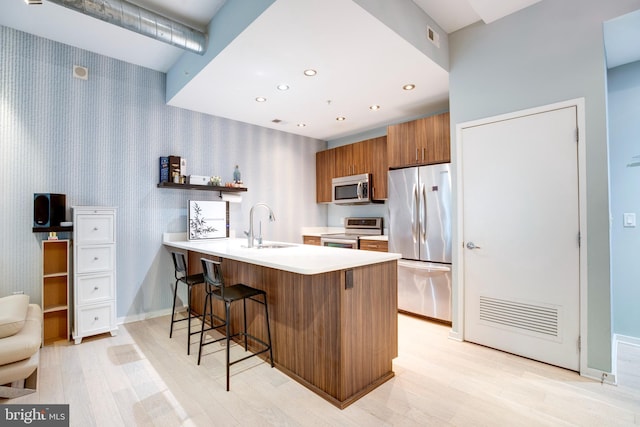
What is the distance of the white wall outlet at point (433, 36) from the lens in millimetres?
2687

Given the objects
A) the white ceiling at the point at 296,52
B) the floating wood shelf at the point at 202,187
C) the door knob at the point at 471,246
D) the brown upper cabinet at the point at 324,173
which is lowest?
the door knob at the point at 471,246

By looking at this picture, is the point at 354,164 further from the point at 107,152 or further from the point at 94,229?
the point at 94,229

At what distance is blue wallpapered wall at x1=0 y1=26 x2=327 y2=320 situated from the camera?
279 cm

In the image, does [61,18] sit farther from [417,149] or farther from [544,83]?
[544,83]

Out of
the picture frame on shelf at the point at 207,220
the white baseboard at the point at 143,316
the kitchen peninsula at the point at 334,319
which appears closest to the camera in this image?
the kitchen peninsula at the point at 334,319

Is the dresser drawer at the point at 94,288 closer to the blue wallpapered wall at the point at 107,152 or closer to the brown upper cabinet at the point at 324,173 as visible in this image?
the blue wallpapered wall at the point at 107,152

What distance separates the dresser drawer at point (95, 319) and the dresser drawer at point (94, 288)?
7cm

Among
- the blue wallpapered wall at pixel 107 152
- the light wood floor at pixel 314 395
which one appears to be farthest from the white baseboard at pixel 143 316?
the light wood floor at pixel 314 395

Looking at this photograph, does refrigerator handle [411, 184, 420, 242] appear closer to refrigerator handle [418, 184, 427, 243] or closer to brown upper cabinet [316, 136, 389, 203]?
refrigerator handle [418, 184, 427, 243]

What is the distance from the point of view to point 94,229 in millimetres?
2947

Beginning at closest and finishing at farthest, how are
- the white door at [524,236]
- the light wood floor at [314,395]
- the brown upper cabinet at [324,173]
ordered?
the light wood floor at [314,395], the white door at [524,236], the brown upper cabinet at [324,173]

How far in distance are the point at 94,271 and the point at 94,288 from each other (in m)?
0.17

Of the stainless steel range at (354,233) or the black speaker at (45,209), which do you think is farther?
the stainless steel range at (354,233)

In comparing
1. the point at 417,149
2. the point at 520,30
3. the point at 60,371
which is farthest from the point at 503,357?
the point at 60,371
